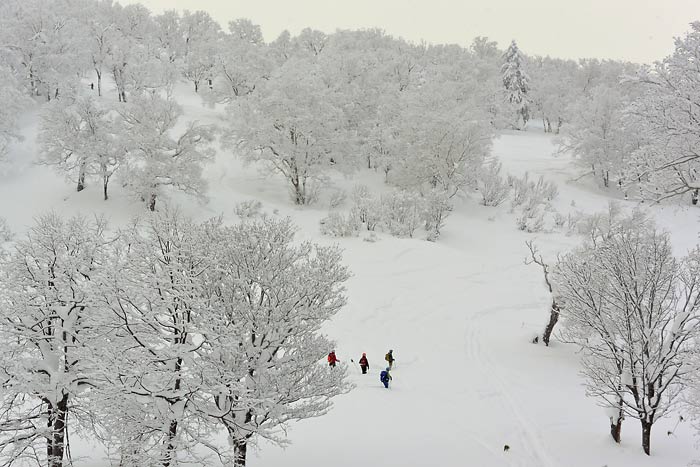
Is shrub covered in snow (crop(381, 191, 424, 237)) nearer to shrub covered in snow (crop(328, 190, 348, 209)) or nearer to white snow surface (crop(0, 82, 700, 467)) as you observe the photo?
white snow surface (crop(0, 82, 700, 467))

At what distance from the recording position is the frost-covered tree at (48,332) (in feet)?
32.2

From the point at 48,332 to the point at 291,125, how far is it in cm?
2665

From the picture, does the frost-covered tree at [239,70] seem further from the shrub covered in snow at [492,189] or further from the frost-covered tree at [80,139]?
the shrub covered in snow at [492,189]

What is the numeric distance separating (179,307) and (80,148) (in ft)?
80.9

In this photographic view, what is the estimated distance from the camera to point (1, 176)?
31812mm

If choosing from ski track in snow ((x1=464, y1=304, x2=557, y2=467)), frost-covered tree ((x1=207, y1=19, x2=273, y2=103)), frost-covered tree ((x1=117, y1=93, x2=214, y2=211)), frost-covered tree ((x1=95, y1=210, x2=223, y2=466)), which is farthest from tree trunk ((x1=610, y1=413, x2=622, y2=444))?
frost-covered tree ((x1=207, y1=19, x2=273, y2=103))

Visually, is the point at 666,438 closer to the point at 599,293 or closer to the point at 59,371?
the point at 599,293

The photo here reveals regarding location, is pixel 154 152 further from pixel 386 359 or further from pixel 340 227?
pixel 386 359

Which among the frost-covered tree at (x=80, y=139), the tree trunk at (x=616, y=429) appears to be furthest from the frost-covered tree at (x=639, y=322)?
the frost-covered tree at (x=80, y=139)

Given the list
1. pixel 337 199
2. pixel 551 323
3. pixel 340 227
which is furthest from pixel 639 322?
pixel 337 199

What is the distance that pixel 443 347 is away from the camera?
20.1m

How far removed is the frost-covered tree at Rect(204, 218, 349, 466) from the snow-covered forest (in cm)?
6

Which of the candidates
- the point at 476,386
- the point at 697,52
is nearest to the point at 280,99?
the point at 476,386

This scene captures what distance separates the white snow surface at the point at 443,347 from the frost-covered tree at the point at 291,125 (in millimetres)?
2913
